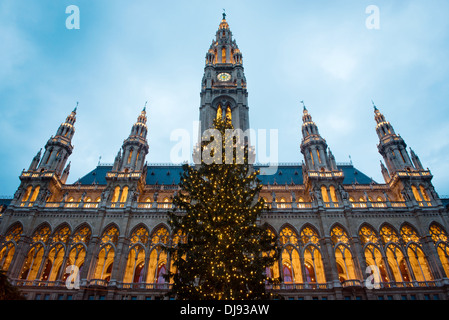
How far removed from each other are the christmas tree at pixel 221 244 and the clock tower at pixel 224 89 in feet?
63.6

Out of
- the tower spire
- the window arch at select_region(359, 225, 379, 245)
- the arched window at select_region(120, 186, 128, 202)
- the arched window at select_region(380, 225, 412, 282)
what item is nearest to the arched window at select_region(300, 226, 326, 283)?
the window arch at select_region(359, 225, 379, 245)

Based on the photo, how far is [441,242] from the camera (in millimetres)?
27625

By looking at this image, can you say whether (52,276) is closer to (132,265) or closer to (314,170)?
(132,265)

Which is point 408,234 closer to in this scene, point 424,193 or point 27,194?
point 424,193

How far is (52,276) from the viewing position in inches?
1077

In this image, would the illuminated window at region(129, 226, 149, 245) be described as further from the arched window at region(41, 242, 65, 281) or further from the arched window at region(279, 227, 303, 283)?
the arched window at region(279, 227, 303, 283)

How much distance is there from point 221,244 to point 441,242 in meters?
27.2

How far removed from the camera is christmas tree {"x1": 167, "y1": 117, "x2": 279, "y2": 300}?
14062 mm

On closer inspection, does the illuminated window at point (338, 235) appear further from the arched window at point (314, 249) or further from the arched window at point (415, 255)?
the arched window at point (415, 255)

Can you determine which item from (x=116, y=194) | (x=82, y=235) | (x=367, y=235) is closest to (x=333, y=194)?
(x=367, y=235)

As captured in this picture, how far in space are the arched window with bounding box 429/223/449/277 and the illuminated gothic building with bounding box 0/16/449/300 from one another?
0.35 feet

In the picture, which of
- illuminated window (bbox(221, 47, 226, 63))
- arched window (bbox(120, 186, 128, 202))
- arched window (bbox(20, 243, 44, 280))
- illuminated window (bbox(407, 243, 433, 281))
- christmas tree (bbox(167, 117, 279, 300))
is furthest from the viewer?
illuminated window (bbox(221, 47, 226, 63))
